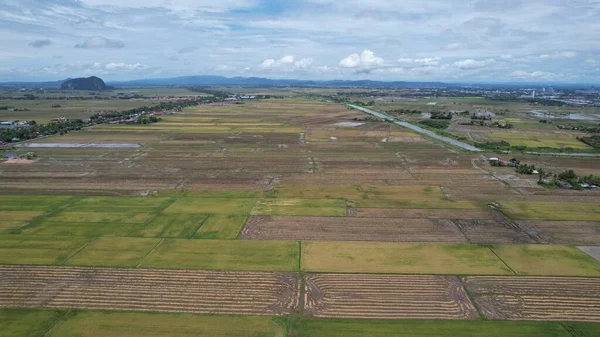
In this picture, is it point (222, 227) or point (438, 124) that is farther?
point (438, 124)

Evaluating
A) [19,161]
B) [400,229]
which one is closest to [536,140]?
[400,229]

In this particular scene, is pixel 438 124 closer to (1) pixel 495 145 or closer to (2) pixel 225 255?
(1) pixel 495 145

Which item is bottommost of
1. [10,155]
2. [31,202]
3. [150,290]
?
[150,290]

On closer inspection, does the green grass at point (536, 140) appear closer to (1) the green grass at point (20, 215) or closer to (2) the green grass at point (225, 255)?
(2) the green grass at point (225, 255)

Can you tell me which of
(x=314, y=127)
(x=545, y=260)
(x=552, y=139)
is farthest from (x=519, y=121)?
(x=545, y=260)

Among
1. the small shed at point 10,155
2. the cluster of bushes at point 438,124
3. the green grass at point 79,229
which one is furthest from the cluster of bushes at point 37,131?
the cluster of bushes at point 438,124

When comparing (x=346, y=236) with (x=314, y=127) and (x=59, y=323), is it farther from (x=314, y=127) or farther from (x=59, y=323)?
(x=314, y=127)
